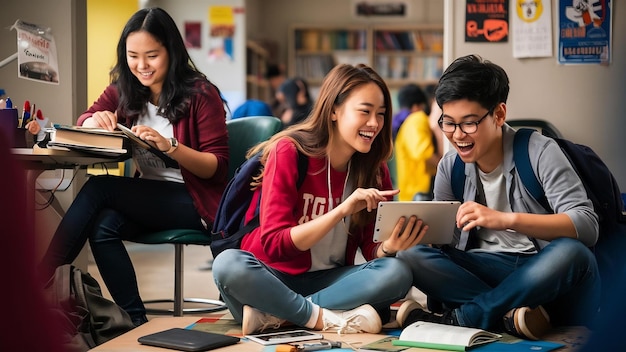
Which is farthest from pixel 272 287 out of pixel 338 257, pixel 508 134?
pixel 508 134

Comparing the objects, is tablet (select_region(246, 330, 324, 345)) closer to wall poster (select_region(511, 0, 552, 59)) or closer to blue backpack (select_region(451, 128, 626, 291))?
blue backpack (select_region(451, 128, 626, 291))

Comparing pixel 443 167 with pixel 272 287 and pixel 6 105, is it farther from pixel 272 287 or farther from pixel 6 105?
pixel 6 105

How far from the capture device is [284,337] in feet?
6.82

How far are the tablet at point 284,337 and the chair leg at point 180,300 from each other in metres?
0.66

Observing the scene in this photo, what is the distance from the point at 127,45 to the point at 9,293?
2289 mm

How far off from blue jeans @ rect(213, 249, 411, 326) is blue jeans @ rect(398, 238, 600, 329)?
96 millimetres

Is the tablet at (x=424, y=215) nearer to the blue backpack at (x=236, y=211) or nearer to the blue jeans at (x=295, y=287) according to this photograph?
the blue jeans at (x=295, y=287)

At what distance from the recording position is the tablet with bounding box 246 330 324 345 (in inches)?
80.6

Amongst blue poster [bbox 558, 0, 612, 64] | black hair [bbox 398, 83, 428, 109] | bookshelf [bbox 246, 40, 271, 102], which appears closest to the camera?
blue poster [bbox 558, 0, 612, 64]

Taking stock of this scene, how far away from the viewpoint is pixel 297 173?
2250mm

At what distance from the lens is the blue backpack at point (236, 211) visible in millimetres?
2322

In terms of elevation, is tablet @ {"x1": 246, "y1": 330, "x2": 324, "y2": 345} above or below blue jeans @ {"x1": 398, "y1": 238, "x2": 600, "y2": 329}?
below

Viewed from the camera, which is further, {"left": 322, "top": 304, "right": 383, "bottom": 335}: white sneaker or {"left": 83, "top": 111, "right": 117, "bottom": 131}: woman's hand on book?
{"left": 83, "top": 111, "right": 117, "bottom": 131}: woman's hand on book

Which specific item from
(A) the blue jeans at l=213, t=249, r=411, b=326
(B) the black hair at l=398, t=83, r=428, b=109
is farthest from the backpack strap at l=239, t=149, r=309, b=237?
(B) the black hair at l=398, t=83, r=428, b=109
